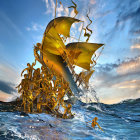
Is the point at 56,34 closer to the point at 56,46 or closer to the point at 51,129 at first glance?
the point at 56,46

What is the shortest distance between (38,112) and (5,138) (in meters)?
2.59

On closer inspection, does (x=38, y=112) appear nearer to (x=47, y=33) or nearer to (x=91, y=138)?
(x=91, y=138)

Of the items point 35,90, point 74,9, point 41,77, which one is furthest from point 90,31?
point 35,90

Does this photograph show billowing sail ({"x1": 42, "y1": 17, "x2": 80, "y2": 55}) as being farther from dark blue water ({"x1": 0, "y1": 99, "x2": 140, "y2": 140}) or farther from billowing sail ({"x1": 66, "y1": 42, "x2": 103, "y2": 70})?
dark blue water ({"x1": 0, "y1": 99, "x2": 140, "y2": 140})

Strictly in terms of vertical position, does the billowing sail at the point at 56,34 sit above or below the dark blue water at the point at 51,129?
above

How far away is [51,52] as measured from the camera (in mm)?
5996

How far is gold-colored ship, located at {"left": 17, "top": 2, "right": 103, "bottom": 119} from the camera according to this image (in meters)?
4.64

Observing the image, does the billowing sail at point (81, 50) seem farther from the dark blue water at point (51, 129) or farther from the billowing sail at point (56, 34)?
the dark blue water at point (51, 129)

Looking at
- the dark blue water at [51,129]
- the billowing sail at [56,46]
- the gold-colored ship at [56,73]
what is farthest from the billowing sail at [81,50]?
the dark blue water at [51,129]

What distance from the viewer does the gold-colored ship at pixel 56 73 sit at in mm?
4641

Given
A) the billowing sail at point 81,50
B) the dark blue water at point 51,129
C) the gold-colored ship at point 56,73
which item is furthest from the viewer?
the billowing sail at point 81,50

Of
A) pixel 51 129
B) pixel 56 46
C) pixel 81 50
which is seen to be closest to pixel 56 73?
pixel 56 46

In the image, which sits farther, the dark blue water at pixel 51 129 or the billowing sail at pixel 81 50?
the billowing sail at pixel 81 50

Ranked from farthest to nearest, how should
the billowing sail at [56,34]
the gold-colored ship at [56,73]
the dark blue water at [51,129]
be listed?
the billowing sail at [56,34], the gold-colored ship at [56,73], the dark blue water at [51,129]
